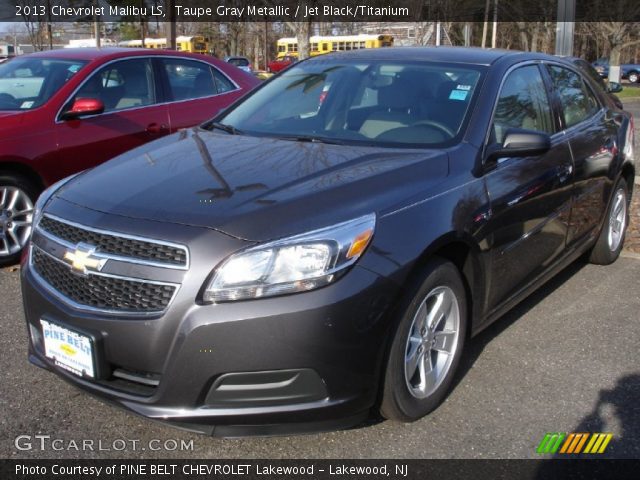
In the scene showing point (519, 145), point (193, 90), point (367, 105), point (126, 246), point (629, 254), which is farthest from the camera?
point (193, 90)

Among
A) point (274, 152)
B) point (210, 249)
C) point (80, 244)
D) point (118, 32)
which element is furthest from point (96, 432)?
point (118, 32)

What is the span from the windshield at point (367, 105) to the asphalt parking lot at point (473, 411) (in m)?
1.31

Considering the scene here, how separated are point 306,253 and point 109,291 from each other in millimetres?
774

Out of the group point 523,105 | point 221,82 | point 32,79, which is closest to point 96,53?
point 32,79

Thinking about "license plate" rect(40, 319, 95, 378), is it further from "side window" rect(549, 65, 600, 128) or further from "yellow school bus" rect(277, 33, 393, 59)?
"yellow school bus" rect(277, 33, 393, 59)

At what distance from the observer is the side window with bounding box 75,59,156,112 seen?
6113 mm

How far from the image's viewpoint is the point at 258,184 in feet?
9.85

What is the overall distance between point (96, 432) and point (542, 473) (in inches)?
74.9

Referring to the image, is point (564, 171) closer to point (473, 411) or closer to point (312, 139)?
point (312, 139)

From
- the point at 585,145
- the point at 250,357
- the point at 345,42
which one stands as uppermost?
the point at 345,42

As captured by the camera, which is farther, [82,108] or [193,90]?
[193,90]

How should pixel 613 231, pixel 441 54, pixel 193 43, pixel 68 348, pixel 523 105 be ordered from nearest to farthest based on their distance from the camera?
pixel 68 348
pixel 523 105
pixel 441 54
pixel 613 231
pixel 193 43

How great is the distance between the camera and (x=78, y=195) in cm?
309

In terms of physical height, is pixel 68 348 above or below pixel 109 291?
below
